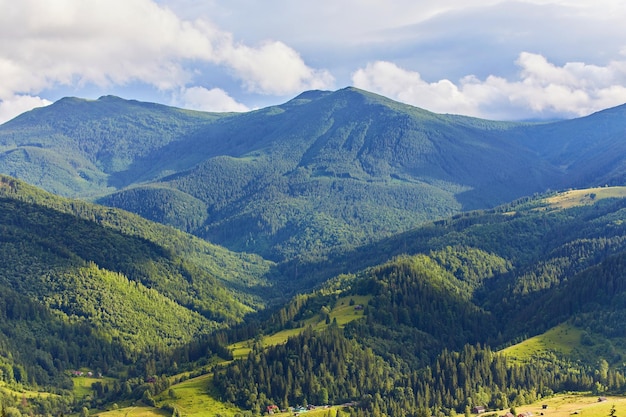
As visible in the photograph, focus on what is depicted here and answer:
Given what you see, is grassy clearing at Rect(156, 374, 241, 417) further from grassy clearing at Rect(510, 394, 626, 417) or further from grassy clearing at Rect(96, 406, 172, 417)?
grassy clearing at Rect(510, 394, 626, 417)

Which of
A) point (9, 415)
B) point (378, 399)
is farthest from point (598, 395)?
point (9, 415)

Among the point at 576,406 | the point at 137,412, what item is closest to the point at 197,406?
the point at 137,412

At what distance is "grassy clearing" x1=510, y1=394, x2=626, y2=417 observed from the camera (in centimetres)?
16225

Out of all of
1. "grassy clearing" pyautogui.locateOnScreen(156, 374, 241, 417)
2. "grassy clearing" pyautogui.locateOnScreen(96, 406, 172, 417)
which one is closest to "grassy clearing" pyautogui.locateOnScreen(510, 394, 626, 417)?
"grassy clearing" pyautogui.locateOnScreen(156, 374, 241, 417)

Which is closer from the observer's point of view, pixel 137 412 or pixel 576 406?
pixel 576 406

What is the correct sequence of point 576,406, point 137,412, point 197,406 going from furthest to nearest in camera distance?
1. point 197,406
2. point 137,412
3. point 576,406

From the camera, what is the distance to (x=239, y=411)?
641 ft

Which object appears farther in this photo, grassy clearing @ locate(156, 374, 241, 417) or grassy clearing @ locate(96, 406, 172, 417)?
grassy clearing @ locate(156, 374, 241, 417)

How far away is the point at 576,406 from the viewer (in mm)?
173875

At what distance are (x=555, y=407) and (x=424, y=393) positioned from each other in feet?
119

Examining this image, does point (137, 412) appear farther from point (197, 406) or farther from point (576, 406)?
point (576, 406)

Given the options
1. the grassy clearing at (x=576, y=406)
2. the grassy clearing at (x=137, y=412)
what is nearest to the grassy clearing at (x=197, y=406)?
the grassy clearing at (x=137, y=412)

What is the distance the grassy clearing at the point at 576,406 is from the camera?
162250 mm

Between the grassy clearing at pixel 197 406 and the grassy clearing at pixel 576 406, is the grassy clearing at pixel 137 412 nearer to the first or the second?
the grassy clearing at pixel 197 406
